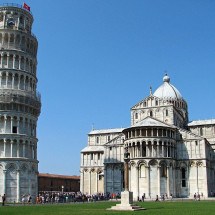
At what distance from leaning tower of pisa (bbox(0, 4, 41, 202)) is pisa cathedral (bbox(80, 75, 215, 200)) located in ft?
59.5

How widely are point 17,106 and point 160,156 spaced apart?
26.0m

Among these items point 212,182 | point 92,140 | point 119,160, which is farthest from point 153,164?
point 92,140

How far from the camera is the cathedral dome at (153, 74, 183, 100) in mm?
82750

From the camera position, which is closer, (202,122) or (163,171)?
(163,171)

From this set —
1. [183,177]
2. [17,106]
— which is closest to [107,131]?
[183,177]

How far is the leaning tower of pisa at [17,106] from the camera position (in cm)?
5569

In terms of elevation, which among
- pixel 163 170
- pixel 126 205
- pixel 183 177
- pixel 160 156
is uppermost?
pixel 160 156

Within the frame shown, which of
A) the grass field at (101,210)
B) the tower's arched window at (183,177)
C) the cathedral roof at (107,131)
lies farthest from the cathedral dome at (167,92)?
the grass field at (101,210)

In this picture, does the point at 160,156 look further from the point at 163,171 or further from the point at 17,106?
the point at 17,106

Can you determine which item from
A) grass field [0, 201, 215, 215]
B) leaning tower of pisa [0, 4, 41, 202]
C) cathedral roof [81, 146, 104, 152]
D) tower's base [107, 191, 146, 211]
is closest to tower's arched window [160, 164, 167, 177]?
leaning tower of pisa [0, 4, 41, 202]

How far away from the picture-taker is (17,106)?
57.4m

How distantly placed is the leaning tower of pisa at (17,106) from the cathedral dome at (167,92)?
31574mm

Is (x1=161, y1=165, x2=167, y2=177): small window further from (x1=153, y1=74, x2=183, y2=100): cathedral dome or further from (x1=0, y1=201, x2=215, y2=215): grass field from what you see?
(x1=0, y1=201, x2=215, y2=215): grass field

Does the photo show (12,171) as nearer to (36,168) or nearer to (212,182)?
(36,168)
